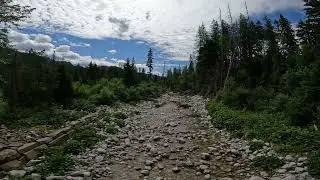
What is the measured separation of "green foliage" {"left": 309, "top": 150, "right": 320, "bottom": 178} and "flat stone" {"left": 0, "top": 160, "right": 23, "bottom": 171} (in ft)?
29.8

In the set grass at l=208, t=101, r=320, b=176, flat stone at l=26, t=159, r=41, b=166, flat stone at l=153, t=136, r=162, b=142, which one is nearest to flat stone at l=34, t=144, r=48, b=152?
flat stone at l=26, t=159, r=41, b=166

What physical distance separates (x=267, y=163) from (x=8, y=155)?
8683mm

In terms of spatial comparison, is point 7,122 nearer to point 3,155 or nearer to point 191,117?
point 3,155

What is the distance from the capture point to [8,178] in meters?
10.4

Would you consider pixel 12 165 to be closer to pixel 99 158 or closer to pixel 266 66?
pixel 99 158

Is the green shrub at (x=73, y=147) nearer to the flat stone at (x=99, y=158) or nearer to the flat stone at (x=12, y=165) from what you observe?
the flat stone at (x=99, y=158)

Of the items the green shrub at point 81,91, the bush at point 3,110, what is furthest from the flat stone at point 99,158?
the green shrub at point 81,91

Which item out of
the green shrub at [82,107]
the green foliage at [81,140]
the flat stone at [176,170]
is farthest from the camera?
the green shrub at [82,107]

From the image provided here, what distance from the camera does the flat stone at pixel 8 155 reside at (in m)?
11.8

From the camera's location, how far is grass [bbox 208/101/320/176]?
517 inches

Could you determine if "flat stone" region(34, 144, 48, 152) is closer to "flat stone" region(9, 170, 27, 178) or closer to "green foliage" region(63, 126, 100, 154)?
"green foliage" region(63, 126, 100, 154)

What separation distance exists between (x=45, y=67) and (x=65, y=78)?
2.18 meters

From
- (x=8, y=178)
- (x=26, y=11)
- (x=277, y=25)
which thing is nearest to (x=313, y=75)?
(x=26, y=11)

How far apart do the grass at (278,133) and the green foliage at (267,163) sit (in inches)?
39.3
